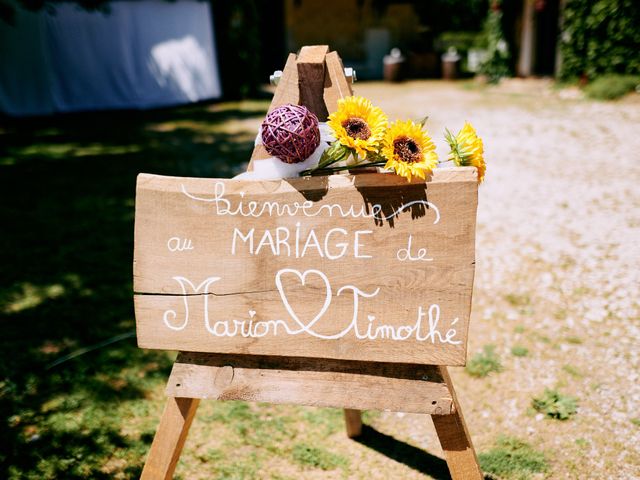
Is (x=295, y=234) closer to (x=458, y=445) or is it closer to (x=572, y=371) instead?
(x=458, y=445)

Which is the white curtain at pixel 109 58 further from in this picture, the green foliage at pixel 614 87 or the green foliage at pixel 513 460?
the green foliage at pixel 513 460

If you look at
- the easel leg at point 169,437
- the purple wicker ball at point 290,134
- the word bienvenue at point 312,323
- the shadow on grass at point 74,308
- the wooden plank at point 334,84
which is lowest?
the shadow on grass at point 74,308

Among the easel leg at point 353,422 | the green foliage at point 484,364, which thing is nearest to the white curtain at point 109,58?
the green foliage at point 484,364

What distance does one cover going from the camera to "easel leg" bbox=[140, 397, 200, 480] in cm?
159

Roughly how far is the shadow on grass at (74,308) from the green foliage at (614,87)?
24.2ft

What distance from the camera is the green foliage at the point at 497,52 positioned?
45.6 ft

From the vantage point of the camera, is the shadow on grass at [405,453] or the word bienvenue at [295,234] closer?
the word bienvenue at [295,234]

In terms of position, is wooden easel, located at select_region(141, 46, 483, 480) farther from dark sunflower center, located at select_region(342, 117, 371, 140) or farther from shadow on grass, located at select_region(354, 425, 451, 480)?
shadow on grass, located at select_region(354, 425, 451, 480)

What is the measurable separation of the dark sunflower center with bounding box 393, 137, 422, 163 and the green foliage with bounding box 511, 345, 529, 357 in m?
2.03

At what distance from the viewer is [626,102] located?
398 inches

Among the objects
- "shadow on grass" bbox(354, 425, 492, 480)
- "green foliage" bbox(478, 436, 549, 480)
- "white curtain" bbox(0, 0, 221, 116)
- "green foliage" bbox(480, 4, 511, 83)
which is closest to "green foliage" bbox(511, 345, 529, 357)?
"green foliage" bbox(478, 436, 549, 480)

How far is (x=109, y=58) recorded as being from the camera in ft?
39.8

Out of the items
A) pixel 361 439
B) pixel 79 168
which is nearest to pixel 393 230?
pixel 361 439

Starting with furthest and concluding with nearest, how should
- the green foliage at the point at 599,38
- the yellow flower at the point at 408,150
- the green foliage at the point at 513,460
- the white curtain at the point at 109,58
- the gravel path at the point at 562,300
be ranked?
the white curtain at the point at 109,58
the green foliage at the point at 599,38
the gravel path at the point at 562,300
the green foliage at the point at 513,460
the yellow flower at the point at 408,150
